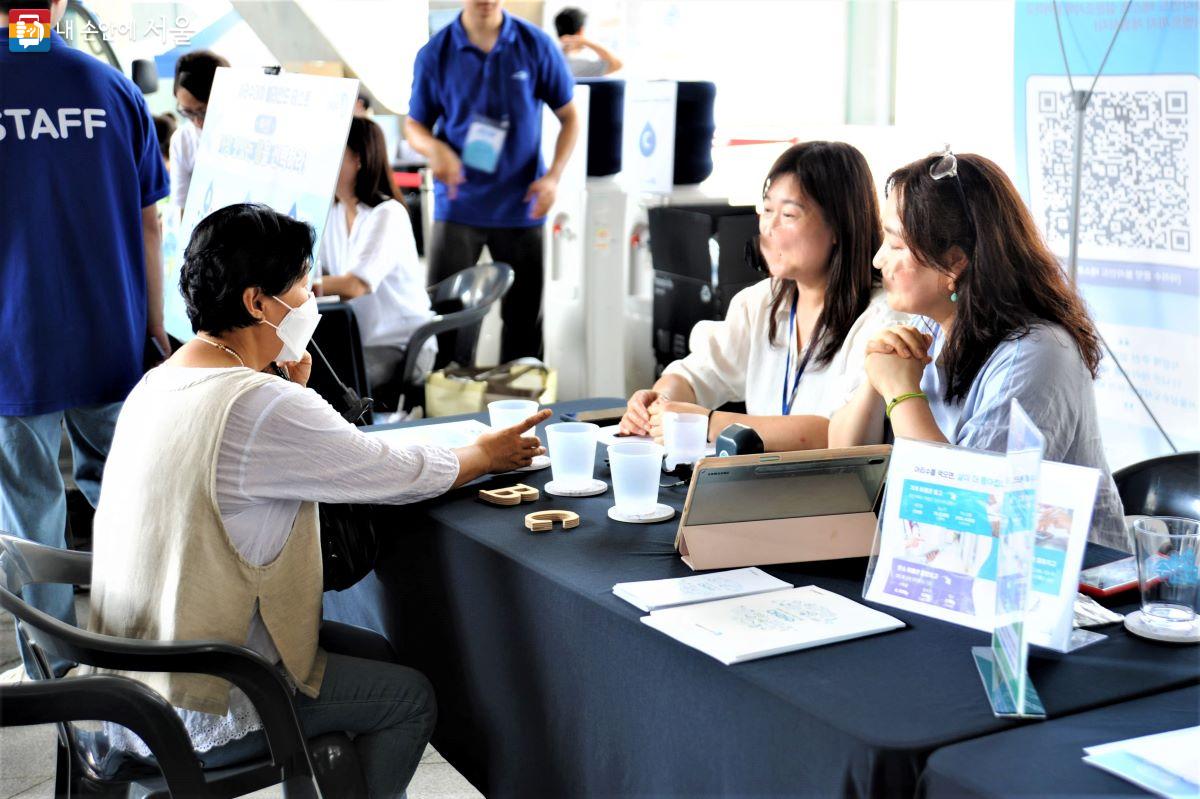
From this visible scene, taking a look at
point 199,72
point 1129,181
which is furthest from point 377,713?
point 199,72

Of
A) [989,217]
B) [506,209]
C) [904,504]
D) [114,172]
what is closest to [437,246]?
[506,209]

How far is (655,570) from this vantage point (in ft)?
4.93

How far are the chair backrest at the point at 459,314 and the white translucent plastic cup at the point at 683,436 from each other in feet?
6.97

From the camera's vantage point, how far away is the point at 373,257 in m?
3.85

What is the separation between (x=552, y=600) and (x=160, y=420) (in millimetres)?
583

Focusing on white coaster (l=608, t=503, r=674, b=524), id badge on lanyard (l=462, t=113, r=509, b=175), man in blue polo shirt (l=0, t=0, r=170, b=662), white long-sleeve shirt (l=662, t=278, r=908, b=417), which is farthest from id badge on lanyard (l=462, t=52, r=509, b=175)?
white coaster (l=608, t=503, r=674, b=524)

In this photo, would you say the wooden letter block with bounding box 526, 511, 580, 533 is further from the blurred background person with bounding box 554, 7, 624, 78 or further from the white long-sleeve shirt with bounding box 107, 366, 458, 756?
the blurred background person with bounding box 554, 7, 624, 78

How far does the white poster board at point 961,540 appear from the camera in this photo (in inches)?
46.9

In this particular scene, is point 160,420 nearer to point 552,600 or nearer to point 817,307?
point 552,600

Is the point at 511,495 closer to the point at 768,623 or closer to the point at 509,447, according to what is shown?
the point at 509,447

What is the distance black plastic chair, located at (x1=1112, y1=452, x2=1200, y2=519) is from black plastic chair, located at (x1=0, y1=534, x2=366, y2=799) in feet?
4.32

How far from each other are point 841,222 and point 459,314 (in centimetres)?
202

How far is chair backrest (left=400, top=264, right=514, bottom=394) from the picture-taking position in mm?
3979

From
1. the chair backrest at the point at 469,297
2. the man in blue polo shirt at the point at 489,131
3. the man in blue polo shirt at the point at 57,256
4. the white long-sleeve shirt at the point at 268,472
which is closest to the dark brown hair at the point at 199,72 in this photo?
the man in blue polo shirt at the point at 489,131
